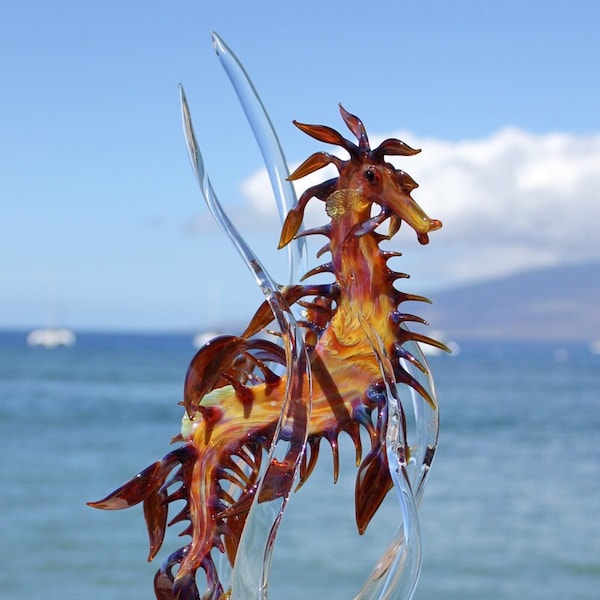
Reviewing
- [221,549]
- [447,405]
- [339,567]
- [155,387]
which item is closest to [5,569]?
[339,567]

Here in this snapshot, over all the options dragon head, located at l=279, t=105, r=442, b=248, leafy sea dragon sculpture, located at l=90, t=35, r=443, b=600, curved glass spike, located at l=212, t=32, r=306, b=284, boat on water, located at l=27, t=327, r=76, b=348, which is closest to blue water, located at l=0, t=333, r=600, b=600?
curved glass spike, located at l=212, t=32, r=306, b=284

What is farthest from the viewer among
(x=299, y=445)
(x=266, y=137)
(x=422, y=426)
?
(x=266, y=137)

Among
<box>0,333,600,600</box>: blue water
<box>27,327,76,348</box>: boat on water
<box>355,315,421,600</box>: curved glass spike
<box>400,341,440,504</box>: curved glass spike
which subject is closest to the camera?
<box>355,315,421,600</box>: curved glass spike

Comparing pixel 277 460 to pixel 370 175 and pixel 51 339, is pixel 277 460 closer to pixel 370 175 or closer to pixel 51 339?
pixel 370 175

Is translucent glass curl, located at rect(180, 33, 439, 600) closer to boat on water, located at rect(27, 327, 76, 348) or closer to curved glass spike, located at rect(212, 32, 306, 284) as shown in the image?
curved glass spike, located at rect(212, 32, 306, 284)

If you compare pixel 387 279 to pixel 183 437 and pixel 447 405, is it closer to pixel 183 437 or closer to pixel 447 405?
pixel 183 437

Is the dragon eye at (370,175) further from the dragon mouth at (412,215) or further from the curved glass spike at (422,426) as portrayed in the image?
the curved glass spike at (422,426)

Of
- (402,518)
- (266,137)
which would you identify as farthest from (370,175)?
(402,518)
